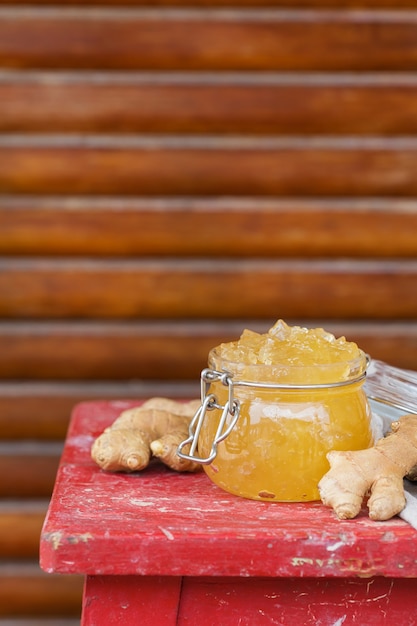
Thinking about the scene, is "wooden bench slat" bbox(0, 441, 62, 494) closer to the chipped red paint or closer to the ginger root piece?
the chipped red paint

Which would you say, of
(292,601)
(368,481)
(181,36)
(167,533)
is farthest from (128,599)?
(181,36)

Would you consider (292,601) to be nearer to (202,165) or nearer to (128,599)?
(128,599)

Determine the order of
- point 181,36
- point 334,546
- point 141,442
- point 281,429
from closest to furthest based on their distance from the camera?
1. point 334,546
2. point 281,429
3. point 141,442
4. point 181,36

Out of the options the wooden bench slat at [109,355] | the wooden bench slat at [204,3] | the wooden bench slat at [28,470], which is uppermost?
the wooden bench slat at [204,3]

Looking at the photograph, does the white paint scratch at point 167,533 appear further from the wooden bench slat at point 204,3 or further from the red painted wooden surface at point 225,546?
the wooden bench slat at point 204,3

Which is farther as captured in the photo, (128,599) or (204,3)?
(204,3)

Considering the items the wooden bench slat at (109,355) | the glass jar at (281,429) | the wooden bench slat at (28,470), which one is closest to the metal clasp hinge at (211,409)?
the glass jar at (281,429)
